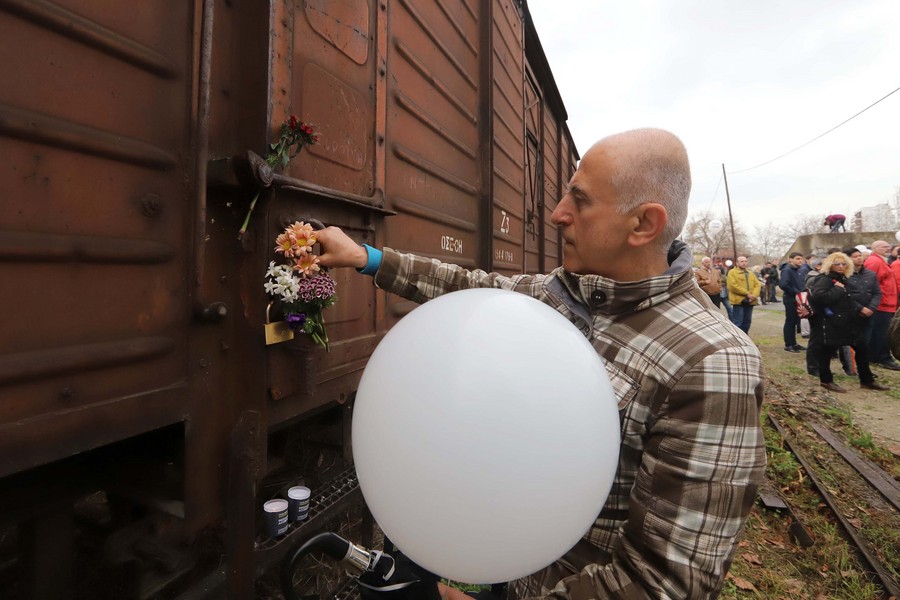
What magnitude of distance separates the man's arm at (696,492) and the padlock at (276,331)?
42.5 inches

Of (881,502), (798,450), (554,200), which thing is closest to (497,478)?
(881,502)

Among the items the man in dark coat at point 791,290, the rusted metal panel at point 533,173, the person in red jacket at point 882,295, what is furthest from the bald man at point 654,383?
the man in dark coat at point 791,290

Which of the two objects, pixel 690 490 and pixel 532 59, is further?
pixel 532 59

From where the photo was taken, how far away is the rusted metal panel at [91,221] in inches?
36.9

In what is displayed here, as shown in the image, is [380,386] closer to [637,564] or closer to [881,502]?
[637,564]

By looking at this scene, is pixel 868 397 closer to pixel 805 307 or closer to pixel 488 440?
pixel 805 307

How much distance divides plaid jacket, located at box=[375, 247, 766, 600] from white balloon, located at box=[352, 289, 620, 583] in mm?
108

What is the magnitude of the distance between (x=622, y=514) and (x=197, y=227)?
4.51 feet

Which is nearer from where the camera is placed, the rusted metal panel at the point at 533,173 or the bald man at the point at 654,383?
the bald man at the point at 654,383

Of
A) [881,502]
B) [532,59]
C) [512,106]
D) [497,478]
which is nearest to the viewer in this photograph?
[497,478]

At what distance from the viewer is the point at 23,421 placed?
0.94m

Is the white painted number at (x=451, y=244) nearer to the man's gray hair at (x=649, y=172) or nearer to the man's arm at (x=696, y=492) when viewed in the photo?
the man's gray hair at (x=649, y=172)

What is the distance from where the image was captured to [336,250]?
1.58 meters

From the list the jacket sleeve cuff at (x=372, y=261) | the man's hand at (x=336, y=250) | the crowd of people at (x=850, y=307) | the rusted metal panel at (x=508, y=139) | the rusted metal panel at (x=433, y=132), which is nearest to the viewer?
the man's hand at (x=336, y=250)
